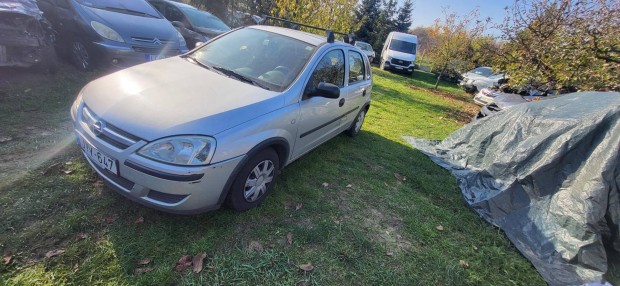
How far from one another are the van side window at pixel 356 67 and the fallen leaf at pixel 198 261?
9.39 feet

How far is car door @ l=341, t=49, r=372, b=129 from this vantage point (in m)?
4.04

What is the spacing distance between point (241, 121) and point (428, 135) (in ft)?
17.4

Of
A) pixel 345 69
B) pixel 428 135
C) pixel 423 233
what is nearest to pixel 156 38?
pixel 345 69

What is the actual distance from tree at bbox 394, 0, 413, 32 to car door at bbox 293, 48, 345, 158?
1150 inches

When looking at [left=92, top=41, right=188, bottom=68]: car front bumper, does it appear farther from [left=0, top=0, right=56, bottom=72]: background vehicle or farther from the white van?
the white van

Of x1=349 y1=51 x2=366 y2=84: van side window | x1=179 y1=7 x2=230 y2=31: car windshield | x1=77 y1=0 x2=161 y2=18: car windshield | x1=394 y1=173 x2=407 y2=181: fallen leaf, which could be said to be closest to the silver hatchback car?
x1=349 y1=51 x2=366 y2=84: van side window

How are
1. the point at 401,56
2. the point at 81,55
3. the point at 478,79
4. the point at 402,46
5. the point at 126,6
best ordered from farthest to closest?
the point at 402,46 → the point at 401,56 → the point at 478,79 → the point at 126,6 → the point at 81,55

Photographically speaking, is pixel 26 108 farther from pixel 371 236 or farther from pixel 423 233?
pixel 423 233

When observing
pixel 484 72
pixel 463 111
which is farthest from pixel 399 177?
pixel 484 72

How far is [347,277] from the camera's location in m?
2.37

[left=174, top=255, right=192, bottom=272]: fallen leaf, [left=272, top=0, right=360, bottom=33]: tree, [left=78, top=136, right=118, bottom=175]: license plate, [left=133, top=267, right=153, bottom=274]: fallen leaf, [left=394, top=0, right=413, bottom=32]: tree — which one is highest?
[left=394, top=0, right=413, bottom=32]: tree

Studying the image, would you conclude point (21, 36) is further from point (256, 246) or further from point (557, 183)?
point (557, 183)

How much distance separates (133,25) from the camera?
203 inches

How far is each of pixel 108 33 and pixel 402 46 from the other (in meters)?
16.4
